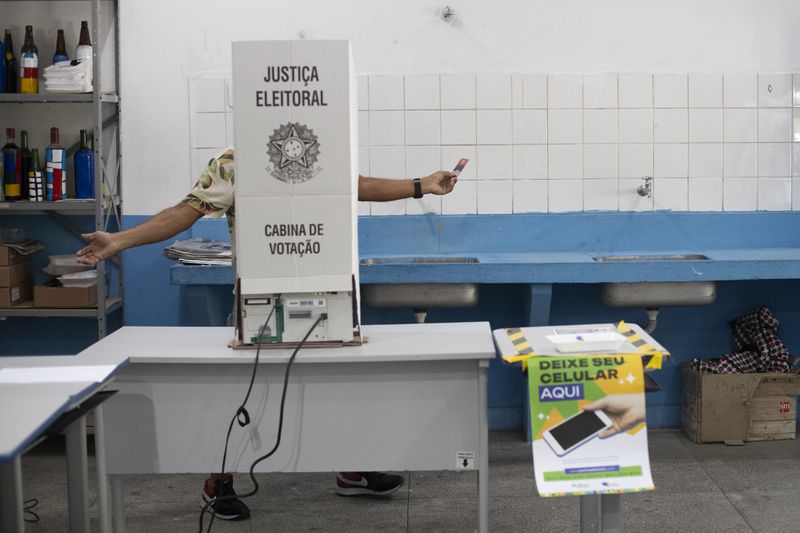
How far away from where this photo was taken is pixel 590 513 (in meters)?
2.43

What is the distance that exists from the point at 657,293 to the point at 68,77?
2.70m

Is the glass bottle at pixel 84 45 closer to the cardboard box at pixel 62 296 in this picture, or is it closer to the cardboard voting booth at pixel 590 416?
the cardboard box at pixel 62 296

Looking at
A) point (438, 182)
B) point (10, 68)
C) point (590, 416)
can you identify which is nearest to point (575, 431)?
point (590, 416)

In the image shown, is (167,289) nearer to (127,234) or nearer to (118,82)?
A: (118,82)

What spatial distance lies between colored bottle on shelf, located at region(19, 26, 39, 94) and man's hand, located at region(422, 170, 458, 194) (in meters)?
2.13

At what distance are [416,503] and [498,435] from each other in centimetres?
96

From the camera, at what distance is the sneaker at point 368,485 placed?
3.75 meters

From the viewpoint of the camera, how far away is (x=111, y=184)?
4566 millimetres

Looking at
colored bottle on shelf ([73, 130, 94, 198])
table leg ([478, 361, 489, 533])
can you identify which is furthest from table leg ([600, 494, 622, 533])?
colored bottle on shelf ([73, 130, 94, 198])

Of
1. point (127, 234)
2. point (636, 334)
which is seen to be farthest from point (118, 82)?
point (636, 334)

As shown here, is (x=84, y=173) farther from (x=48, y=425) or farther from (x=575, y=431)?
(x=575, y=431)

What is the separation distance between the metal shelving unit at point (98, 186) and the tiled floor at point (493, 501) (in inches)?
26.6

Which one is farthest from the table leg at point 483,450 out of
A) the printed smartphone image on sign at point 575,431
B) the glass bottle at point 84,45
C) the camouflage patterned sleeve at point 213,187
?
the glass bottle at point 84,45

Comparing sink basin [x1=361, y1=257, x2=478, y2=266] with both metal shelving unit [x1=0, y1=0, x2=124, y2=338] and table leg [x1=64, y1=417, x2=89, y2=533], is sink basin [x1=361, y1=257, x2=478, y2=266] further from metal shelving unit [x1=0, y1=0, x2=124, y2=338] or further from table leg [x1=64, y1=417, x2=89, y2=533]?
table leg [x1=64, y1=417, x2=89, y2=533]
